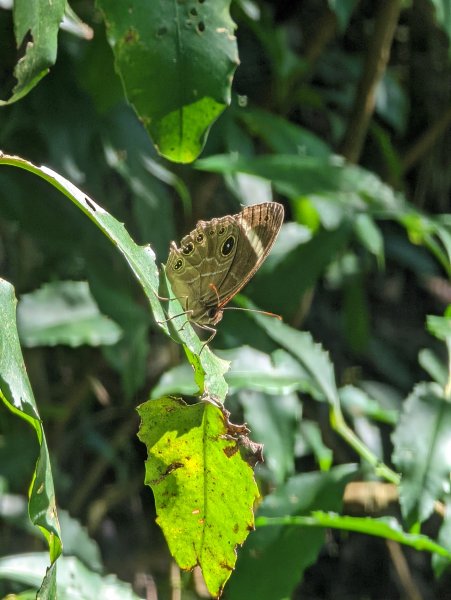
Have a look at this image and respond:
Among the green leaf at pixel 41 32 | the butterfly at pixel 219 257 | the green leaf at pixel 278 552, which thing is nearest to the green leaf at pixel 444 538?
the green leaf at pixel 278 552

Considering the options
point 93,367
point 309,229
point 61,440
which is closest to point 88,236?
point 309,229

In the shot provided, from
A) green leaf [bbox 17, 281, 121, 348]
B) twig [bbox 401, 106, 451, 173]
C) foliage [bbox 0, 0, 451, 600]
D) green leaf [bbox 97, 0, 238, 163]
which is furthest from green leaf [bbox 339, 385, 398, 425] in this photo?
twig [bbox 401, 106, 451, 173]

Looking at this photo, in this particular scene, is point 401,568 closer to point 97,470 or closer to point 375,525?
point 97,470

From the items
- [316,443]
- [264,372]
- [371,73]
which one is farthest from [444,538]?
[371,73]

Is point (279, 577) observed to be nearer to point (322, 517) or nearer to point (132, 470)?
point (322, 517)

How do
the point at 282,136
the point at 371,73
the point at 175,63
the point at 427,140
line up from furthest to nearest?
the point at 427,140, the point at 371,73, the point at 282,136, the point at 175,63

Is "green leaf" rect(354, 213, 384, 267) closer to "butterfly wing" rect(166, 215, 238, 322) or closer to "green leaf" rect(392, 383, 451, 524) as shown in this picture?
"green leaf" rect(392, 383, 451, 524)
